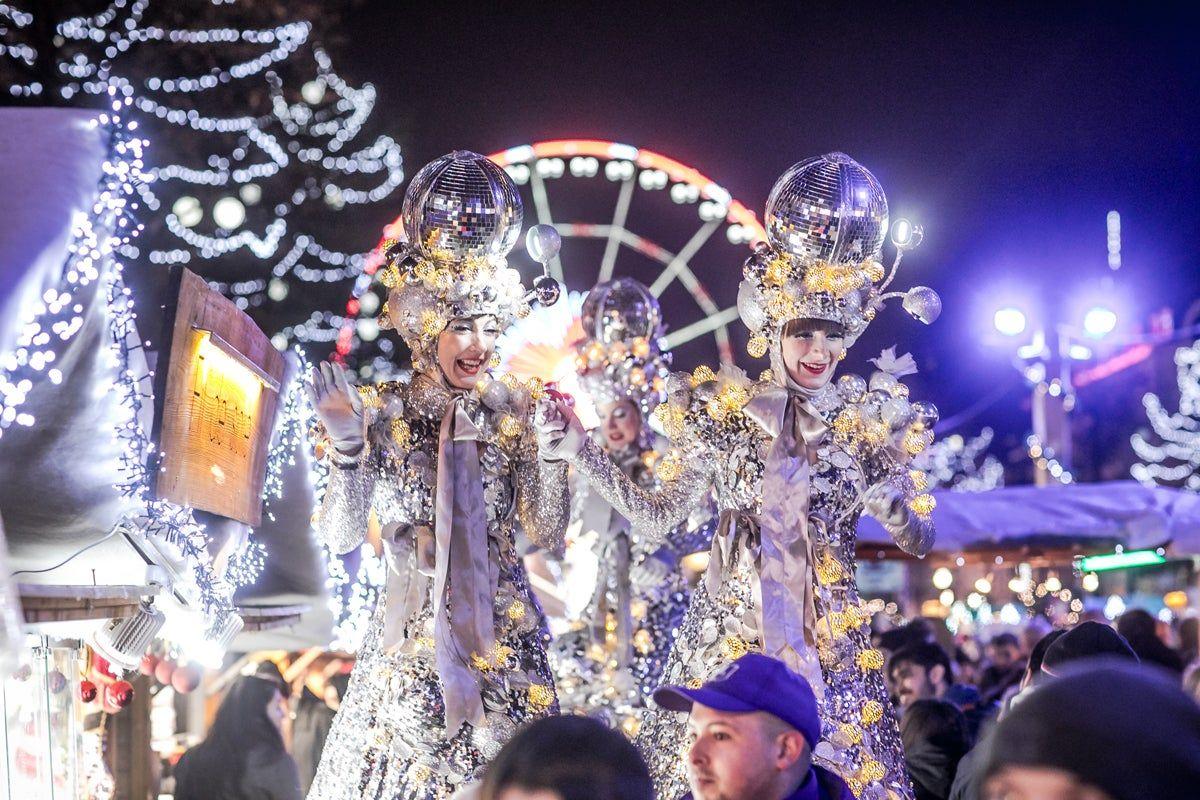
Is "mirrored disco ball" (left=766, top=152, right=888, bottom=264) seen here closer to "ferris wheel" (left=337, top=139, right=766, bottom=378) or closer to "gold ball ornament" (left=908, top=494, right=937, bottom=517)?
"gold ball ornament" (left=908, top=494, right=937, bottom=517)

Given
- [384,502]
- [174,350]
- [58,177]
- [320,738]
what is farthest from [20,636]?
[320,738]

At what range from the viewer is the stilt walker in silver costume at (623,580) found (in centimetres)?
809

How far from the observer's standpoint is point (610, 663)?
8203mm

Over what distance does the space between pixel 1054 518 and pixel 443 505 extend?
29.0 ft

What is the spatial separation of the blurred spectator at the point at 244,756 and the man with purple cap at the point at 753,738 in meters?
3.16

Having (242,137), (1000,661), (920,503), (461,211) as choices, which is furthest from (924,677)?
(242,137)

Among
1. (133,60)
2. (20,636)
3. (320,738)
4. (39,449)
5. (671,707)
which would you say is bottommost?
(320,738)

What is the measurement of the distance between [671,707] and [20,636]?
1.37 m

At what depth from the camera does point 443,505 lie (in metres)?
4.87

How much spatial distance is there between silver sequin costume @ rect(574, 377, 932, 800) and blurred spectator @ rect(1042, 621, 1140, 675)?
641 mm

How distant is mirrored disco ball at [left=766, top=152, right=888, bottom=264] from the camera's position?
5.34 metres

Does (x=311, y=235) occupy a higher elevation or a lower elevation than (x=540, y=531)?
higher

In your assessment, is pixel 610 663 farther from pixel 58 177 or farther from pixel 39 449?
pixel 58 177

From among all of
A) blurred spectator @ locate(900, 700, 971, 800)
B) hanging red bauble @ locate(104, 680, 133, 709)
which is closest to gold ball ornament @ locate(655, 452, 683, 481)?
blurred spectator @ locate(900, 700, 971, 800)
